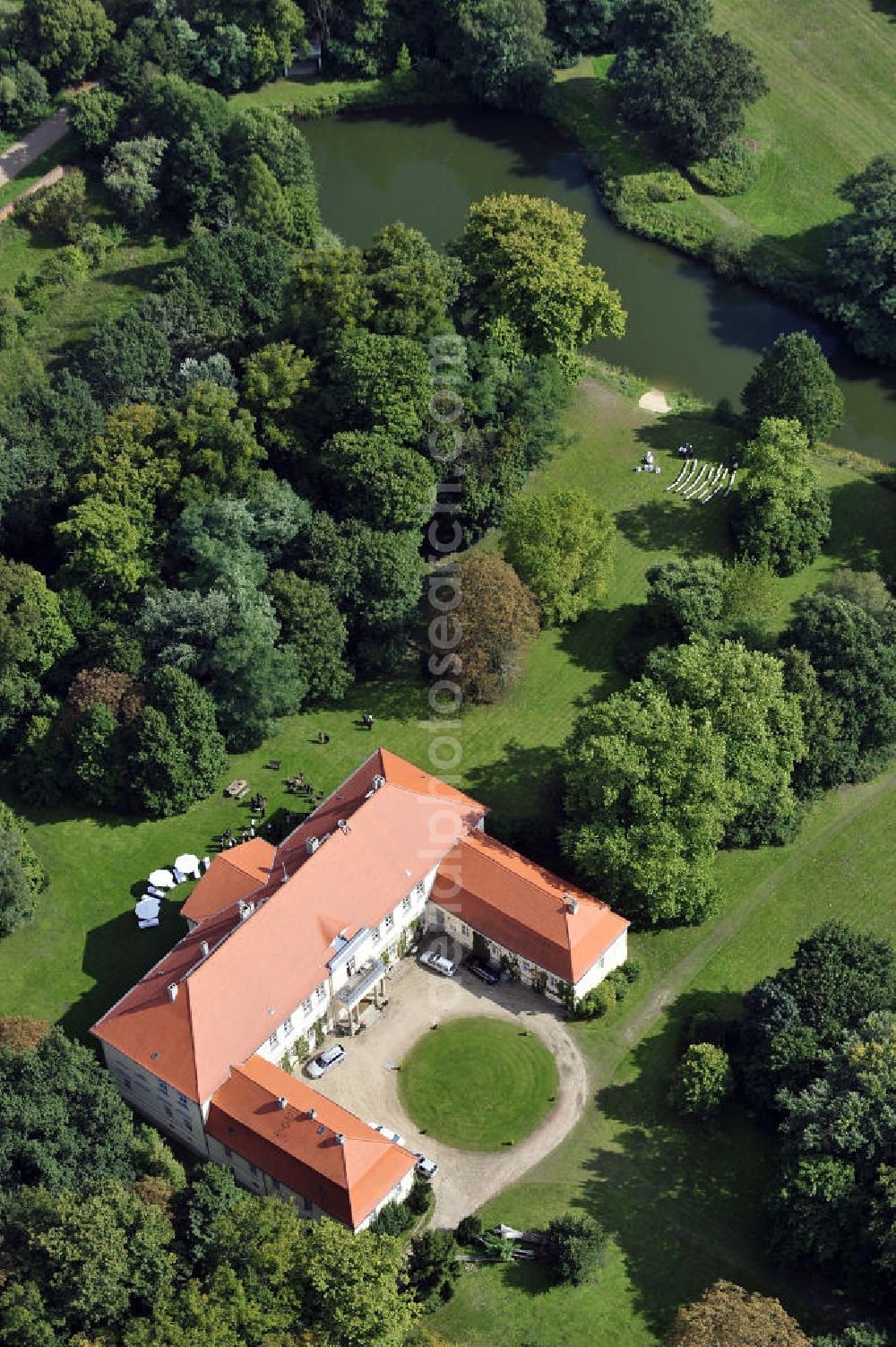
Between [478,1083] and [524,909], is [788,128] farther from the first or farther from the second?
[478,1083]

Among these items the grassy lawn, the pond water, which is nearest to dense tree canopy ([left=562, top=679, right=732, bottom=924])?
the grassy lawn

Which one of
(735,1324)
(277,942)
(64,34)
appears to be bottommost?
(277,942)

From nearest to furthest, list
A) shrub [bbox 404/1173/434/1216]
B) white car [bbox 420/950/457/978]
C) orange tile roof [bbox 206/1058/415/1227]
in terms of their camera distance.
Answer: orange tile roof [bbox 206/1058/415/1227], shrub [bbox 404/1173/434/1216], white car [bbox 420/950/457/978]

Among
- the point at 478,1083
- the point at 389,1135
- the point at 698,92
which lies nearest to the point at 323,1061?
the point at 389,1135

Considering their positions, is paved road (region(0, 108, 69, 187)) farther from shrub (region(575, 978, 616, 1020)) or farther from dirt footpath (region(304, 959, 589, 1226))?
shrub (region(575, 978, 616, 1020))

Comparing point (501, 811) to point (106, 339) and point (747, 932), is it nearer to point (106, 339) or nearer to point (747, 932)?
point (747, 932)

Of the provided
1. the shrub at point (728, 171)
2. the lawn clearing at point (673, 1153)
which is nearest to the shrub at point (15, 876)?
the lawn clearing at point (673, 1153)
